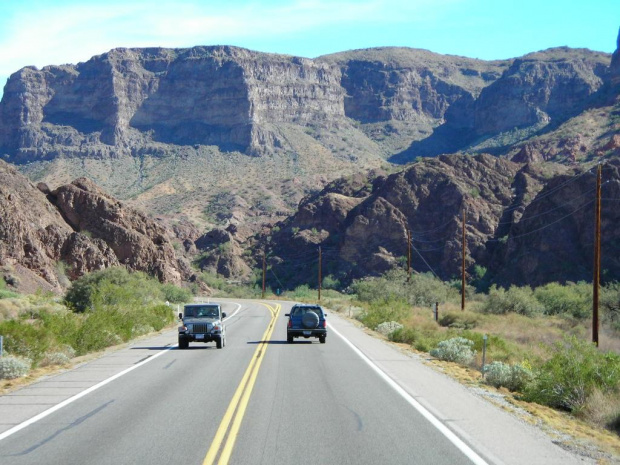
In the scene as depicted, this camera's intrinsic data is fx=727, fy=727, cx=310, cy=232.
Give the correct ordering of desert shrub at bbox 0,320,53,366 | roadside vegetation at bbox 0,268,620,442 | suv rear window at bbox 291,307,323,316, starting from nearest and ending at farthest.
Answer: roadside vegetation at bbox 0,268,620,442, desert shrub at bbox 0,320,53,366, suv rear window at bbox 291,307,323,316

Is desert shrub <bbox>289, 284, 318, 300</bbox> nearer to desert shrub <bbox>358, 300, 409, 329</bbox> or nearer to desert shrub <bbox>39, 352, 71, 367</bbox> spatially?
desert shrub <bbox>358, 300, 409, 329</bbox>

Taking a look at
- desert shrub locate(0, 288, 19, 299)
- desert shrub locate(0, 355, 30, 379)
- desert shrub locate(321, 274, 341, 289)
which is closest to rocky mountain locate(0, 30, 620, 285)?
desert shrub locate(321, 274, 341, 289)

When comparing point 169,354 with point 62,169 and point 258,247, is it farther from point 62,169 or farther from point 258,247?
point 62,169

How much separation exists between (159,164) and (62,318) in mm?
118914

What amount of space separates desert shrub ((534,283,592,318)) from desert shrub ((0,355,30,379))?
37.5 meters

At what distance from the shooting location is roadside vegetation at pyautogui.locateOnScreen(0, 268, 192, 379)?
19531 mm

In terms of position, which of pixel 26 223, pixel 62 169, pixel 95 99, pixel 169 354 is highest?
pixel 95 99

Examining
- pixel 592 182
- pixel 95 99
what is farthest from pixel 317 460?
pixel 95 99

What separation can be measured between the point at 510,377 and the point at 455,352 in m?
5.62

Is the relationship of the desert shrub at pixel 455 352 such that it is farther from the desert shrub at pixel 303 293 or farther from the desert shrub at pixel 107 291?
the desert shrub at pixel 303 293

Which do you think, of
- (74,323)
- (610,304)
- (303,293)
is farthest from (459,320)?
(303,293)

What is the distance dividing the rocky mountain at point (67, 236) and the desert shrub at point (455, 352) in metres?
36.6

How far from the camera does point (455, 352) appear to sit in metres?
23.0

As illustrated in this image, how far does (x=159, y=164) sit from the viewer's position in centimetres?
14138
